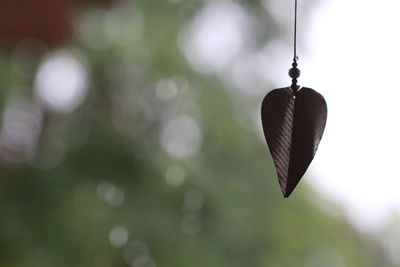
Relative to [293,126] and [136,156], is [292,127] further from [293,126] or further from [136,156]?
[136,156]

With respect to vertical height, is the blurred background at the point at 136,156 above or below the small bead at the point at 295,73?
below

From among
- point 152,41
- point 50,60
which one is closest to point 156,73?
point 152,41

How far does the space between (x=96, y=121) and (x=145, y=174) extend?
0.86ft

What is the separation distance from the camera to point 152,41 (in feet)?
8.77

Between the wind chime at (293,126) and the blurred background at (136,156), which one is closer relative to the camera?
the wind chime at (293,126)

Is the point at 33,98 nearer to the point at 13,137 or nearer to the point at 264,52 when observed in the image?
the point at 13,137

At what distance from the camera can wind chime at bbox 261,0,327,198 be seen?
0.47m

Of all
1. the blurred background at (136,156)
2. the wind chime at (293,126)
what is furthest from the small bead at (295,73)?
the blurred background at (136,156)

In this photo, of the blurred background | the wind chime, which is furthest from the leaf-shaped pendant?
the blurred background

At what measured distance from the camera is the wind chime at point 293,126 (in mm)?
472

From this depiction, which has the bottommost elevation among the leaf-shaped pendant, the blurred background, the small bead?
the blurred background

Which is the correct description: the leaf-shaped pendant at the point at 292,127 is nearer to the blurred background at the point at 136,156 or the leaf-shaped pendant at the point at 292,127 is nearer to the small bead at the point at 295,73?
the small bead at the point at 295,73

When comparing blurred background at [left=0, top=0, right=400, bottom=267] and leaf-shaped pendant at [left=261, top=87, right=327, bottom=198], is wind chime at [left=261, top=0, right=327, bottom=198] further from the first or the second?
blurred background at [left=0, top=0, right=400, bottom=267]

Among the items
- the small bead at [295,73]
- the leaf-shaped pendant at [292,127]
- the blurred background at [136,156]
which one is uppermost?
the small bead at [295,73]
